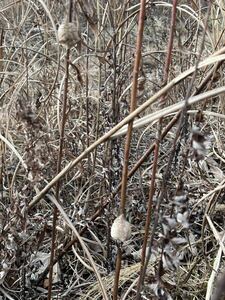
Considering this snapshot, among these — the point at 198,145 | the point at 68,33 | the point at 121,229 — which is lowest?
the point at 121,229

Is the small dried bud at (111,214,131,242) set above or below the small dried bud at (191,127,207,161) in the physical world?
below

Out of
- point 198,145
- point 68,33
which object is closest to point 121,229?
point 198,145

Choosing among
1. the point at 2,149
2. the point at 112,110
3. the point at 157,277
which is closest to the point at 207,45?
the point at 112,110

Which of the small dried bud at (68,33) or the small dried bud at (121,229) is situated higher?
the small dried bud at (68,33)

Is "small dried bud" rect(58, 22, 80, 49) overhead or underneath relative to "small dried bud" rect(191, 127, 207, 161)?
overhead

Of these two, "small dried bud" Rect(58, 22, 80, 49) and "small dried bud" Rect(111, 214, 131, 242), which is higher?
"small dried bud" Rect(58, 22, 80, 49)

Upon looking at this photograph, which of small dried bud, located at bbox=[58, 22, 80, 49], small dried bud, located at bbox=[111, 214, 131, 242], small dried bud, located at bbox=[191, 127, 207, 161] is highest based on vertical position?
small dried bud, located at bbox=[58, 22, 80, 49]

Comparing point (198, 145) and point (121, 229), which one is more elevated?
point (198, 145)

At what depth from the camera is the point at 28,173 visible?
0.85 meters

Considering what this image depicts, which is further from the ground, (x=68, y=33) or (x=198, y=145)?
(x=68, y=33)

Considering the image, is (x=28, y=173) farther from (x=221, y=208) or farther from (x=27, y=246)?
(x=221, y=208)

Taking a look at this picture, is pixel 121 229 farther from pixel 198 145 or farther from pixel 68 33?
pixel 68 33

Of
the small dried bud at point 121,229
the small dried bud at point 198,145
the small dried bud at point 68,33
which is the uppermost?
the small dried bud at point 68,33

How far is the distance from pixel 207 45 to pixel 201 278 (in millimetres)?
1363
